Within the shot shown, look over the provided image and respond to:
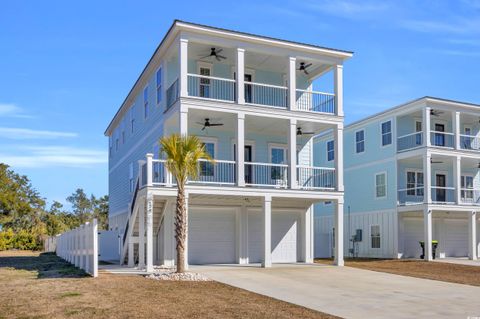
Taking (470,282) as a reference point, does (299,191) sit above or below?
above

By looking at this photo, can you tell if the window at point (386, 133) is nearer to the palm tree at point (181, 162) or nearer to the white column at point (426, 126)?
the white column at point (426, 126)

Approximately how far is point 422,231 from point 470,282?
1673 centimetres

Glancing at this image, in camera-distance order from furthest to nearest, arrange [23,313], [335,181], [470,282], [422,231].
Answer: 1. [422,231]
2. [335,181]
3. [470,282]
4. [23,313]

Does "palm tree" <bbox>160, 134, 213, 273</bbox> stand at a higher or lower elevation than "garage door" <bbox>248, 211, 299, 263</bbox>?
higher

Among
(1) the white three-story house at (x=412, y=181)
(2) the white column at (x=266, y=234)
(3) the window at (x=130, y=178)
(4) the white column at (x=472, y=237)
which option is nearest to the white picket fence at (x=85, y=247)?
(3) the window at (x=130, y=178)

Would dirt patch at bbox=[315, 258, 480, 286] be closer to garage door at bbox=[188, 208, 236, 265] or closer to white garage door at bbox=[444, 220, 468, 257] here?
garage door at bbox=[188, 208, 236, 265]

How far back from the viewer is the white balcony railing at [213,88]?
953 inches

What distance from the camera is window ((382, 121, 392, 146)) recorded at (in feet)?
113

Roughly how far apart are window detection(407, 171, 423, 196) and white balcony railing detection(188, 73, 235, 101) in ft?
49.1

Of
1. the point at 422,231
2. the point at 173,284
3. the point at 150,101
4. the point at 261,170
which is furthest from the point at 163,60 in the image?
the point at 422,231

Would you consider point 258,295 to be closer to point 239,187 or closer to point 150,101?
point 239,187

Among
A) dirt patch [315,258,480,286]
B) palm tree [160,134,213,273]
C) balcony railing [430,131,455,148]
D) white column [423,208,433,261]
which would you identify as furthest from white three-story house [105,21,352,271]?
balcony railing [430,131,455,148]

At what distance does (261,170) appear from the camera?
2544 centimetres

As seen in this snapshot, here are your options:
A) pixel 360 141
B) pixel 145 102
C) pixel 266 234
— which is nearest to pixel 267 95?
pixel 145 102
